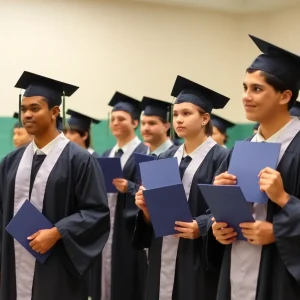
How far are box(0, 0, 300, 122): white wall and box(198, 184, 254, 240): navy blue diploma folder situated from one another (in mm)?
5393

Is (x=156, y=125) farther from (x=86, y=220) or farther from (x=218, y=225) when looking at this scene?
(x=218, y=225)

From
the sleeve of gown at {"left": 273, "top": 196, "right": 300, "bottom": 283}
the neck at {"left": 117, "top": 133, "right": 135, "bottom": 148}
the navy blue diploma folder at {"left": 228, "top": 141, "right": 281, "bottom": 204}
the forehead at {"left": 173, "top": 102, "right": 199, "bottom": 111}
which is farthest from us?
the neck at {"left": 117, "top": 133, "right": 135, "bottom": 148}

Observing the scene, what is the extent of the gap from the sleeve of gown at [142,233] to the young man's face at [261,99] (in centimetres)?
144

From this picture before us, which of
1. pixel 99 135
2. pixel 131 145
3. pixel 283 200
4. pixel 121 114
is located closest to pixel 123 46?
pixel 99 135

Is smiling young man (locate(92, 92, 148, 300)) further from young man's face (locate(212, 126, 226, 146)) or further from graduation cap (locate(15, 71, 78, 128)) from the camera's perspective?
graduation cap (locate(15, 71, 78, 128))

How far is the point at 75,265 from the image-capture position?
355cm

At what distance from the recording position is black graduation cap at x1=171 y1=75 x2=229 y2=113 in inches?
160

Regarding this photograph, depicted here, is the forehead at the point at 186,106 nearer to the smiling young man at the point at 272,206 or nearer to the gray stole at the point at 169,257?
the gray stole at the point at 169,257

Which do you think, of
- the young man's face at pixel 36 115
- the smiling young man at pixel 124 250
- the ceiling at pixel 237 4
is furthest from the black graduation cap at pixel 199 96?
the ceiling at pixel 237 4

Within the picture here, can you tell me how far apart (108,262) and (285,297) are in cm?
327

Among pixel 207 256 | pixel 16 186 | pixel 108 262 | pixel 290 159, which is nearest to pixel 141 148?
pixel 108 262

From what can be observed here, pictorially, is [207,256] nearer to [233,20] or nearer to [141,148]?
[141,148]

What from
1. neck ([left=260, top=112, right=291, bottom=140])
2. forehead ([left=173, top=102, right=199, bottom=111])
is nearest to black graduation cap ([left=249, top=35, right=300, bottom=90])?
neck ([left=260, top=112, right=291, bottom=140])

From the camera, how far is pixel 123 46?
848 centimetres
